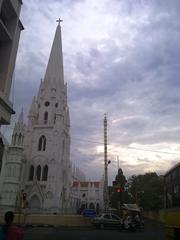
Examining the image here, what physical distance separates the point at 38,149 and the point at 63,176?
818 centimetres

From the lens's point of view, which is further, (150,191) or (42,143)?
(42,143)

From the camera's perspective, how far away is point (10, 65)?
11102 mm

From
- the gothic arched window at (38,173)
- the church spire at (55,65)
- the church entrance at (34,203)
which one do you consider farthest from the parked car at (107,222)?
the church spire at (55,65)

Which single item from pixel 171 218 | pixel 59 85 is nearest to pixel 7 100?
pixel 171 218

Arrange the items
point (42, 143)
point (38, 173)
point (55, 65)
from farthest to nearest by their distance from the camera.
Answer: point (55, 65) < point (42, 143) < point (38, 173)

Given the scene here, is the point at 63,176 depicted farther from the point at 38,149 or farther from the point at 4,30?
the point at 4,30

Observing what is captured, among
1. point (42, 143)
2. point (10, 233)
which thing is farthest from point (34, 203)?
point (10, 233)

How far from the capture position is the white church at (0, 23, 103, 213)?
174 feet

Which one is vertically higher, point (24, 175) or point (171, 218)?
point (24, 175)

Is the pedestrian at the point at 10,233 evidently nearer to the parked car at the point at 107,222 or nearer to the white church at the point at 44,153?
the parked car at the point at 107,222

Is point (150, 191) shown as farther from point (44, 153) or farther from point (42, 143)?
point (42, 143)

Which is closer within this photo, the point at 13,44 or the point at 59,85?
the point at 13,44

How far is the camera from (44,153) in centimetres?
6097

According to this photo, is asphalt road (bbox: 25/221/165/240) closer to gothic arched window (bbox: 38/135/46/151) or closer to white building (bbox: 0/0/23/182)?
white building (bbox: 0/0/23/182)
